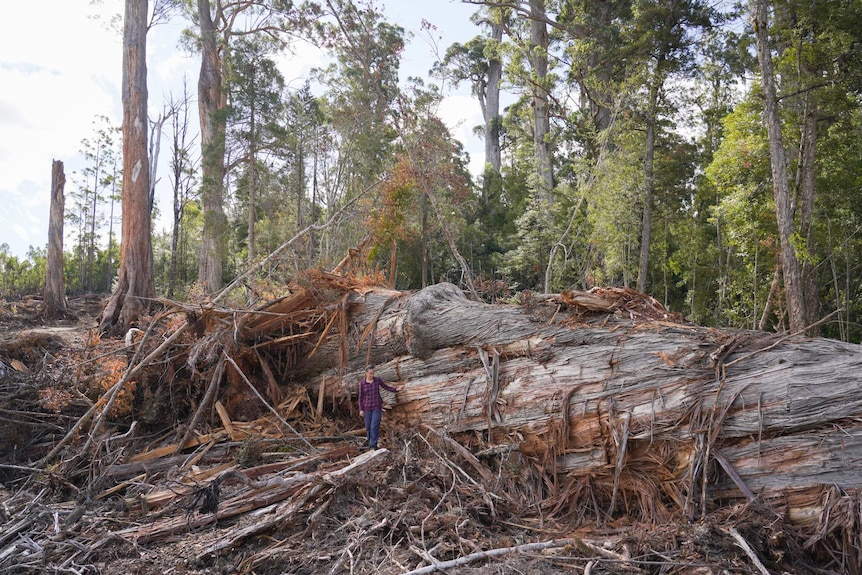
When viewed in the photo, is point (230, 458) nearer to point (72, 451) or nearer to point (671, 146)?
point (72, 451)

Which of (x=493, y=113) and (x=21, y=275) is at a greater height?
(x=493, y=113)

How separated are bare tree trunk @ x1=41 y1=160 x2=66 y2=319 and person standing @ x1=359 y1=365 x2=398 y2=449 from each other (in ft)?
38.6

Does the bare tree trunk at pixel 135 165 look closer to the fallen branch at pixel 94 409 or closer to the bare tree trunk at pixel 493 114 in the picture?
the fallen branch at pixel 94 409

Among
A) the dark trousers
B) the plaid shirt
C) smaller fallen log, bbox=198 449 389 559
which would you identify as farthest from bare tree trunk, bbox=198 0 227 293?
smaller fallen log, bbox=198 449 389 559

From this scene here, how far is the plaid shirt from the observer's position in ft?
19.4

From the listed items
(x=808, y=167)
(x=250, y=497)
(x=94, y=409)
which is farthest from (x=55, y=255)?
(x=808, y=167)

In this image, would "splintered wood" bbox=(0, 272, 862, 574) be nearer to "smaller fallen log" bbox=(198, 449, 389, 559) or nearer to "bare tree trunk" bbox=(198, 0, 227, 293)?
"smaller fallen log" bbox=(198, 449, 389, 559)

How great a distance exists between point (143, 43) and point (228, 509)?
12148mm

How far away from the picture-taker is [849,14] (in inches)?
401

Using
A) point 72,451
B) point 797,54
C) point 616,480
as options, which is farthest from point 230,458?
point 797,54

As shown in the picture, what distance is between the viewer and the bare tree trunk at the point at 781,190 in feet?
30.0

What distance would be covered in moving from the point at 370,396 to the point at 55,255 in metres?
13.0

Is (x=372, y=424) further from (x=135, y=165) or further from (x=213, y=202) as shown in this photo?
(x=213, y=202)

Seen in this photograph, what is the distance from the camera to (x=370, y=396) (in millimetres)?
5918
